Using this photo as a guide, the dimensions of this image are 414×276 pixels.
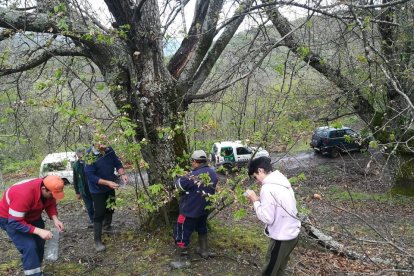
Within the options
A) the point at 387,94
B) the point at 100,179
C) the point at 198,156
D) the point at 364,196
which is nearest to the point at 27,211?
the point at 100,179

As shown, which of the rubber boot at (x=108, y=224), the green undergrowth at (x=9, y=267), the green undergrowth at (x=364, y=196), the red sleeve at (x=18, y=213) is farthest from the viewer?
the green undergrowth at (x=364, y=196)

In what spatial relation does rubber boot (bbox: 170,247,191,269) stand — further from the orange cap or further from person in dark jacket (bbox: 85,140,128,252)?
the orange cap

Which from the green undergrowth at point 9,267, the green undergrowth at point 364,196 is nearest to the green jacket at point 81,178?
the green undergrowth at point 9,267

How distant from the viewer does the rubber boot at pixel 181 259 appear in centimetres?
471

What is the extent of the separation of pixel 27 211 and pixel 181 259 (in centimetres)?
201

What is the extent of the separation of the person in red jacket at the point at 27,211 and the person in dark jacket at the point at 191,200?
4.84ft

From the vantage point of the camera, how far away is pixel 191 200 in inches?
181

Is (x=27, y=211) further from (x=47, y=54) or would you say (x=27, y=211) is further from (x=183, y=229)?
(x=47, y=54)

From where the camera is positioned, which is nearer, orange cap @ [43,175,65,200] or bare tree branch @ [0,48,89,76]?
orange cap @ [43,175,65,200]

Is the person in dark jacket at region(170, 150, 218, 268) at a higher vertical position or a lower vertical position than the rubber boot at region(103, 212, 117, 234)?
higher

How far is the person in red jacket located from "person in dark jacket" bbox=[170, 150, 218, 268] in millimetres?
1475

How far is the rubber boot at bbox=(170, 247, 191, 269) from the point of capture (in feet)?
15.4

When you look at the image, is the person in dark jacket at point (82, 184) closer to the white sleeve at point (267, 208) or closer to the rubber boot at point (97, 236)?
the rubber boot at point (97, 236)

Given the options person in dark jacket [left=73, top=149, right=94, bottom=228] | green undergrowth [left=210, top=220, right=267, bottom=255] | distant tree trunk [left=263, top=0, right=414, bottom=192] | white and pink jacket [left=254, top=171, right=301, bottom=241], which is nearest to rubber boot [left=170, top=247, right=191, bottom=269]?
green undergrowth [left=210, top=220, right=267, bottom=255]
